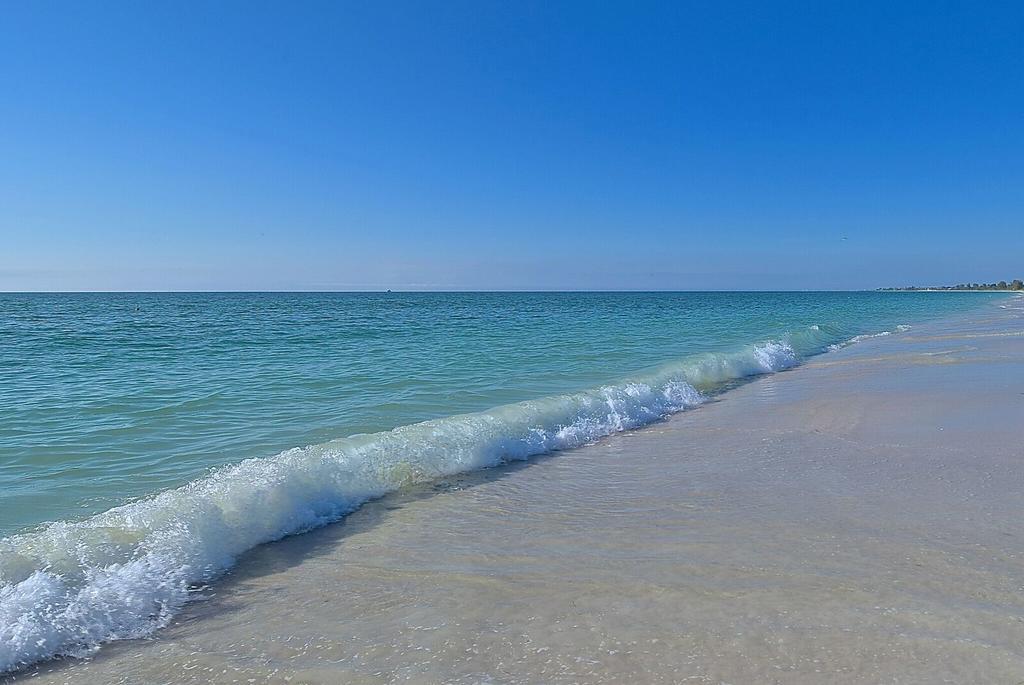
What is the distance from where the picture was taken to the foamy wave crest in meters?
3.96

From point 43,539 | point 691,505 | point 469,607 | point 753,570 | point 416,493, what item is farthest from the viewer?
point 416,493

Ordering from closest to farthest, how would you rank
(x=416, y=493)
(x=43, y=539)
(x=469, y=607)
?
1. (x=469, y=607)
2. (x=43, y=539)
3. (x=416, y=493)

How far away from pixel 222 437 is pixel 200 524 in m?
3.91

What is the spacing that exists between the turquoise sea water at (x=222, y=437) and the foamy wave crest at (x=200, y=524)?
0.02 meters

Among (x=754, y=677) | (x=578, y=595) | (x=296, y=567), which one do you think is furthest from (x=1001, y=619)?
(x=296, y=567)

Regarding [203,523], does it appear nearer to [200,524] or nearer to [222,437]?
[200,524]

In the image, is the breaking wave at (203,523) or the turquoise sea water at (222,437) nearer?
A: the breaking wave at (203,523)

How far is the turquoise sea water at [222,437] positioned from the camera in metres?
4.45

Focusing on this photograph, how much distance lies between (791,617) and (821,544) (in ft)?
4.32

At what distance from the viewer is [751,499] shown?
6012 mm

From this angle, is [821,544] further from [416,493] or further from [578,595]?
[416,493]

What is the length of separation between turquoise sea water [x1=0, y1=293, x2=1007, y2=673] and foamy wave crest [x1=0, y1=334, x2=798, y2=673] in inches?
0.6

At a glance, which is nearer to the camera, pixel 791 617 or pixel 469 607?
pixel 791 617

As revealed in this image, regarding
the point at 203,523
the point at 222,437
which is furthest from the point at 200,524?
the point at 222,437
